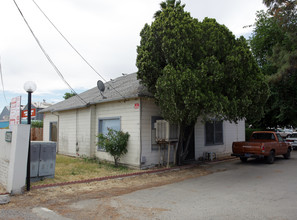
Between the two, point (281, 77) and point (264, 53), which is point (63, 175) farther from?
point (264, 53)

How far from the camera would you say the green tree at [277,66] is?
60.7ft

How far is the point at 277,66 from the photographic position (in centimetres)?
1952

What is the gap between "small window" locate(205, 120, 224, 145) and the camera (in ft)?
45.8

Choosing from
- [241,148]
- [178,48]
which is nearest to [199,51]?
[178,48]

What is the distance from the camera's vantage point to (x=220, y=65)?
8539 mm

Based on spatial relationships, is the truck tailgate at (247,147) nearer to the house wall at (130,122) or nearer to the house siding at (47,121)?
the house wall at (130,122)

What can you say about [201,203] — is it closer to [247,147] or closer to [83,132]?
[247,147]

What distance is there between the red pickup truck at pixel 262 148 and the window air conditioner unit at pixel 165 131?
3.87 metres

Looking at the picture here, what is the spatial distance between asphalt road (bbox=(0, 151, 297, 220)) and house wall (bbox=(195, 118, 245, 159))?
197 inches

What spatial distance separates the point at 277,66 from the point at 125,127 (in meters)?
15.0

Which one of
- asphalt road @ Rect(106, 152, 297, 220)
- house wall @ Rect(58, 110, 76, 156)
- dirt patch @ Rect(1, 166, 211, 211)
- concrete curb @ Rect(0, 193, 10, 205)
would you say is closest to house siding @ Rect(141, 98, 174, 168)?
dirt patch @ Rect(1, 166, 211, 211)

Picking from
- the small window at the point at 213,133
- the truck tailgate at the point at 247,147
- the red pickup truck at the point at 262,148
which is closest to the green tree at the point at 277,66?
the red pickup truck at the point at 262,148

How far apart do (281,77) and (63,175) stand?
17.3 m

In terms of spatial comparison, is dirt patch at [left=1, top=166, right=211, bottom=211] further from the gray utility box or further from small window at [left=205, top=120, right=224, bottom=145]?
small window at [left=205, top=120, right=224, bottom=145]
